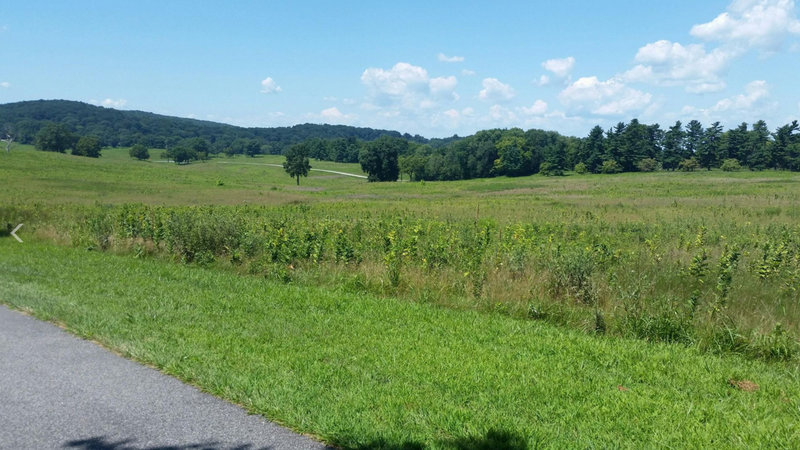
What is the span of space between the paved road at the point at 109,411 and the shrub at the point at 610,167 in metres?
116

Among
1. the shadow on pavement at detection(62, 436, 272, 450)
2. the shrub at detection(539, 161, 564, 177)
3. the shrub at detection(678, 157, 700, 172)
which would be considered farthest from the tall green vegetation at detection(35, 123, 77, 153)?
the shadow on pavement at detection(62, 436, 272, 450)

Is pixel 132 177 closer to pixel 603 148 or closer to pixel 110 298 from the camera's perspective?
pixel 110 298

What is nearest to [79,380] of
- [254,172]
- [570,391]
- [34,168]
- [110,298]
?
[110,298]

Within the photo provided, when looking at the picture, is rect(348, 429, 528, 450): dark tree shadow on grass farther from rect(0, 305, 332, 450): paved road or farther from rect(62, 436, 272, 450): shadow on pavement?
rect(62, 436, 272, 450): shadow on pavement

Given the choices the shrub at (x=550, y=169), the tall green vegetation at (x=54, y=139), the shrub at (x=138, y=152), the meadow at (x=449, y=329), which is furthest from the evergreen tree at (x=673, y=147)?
the tall green vegetation at (x=54, y=139)

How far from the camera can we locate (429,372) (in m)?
5.72

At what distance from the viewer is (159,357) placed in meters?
6.10

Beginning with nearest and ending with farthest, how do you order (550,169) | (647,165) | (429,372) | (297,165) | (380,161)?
(429,372) → (297,165) → (647,165) → (380,161) → (550,169)

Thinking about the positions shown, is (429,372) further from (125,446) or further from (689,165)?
(689,165)

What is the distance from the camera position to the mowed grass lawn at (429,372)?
4410mm

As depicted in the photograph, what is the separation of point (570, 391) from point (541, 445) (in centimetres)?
125

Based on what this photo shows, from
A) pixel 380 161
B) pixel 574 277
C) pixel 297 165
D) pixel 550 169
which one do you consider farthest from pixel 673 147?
pixel 574 277

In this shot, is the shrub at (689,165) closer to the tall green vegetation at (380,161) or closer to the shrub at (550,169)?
the shrub at (550,169)

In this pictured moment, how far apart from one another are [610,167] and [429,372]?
115035 mm
